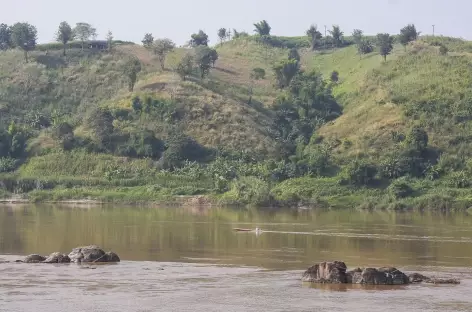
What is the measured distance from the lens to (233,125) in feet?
390

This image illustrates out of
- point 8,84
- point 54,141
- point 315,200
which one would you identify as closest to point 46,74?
point 8,84

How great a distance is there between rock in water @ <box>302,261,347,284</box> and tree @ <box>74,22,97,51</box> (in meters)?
120

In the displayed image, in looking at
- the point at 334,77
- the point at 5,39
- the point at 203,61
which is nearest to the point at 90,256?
the point at 203,61

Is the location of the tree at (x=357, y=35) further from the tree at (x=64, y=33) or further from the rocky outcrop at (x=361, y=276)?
the rocky outcrop at (x=361, y=276)

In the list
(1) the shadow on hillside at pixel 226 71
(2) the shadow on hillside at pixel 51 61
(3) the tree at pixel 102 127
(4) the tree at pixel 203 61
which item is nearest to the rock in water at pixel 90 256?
(3) the tree at pixel 102 127

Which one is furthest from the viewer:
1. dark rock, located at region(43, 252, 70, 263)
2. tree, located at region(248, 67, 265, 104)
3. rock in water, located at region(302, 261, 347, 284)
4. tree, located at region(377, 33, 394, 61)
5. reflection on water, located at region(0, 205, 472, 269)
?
tree, located at region(248, 67, 265, 104)

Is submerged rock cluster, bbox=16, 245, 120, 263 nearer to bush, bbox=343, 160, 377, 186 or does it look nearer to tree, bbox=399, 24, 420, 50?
bush, bbox=343, 160, 377, 186

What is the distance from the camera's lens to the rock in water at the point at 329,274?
127 feet

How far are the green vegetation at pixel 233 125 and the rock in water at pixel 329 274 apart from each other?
5160 centimetres

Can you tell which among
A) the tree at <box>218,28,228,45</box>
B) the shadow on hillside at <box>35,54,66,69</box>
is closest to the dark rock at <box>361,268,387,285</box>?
the shadow on hillside at <box>35,54,66,69</box>

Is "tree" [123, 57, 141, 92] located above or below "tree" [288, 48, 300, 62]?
below

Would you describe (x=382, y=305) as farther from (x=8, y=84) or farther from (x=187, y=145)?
(x=8, y=84)

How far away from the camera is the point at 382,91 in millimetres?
124000

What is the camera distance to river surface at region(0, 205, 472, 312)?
34594 mm
